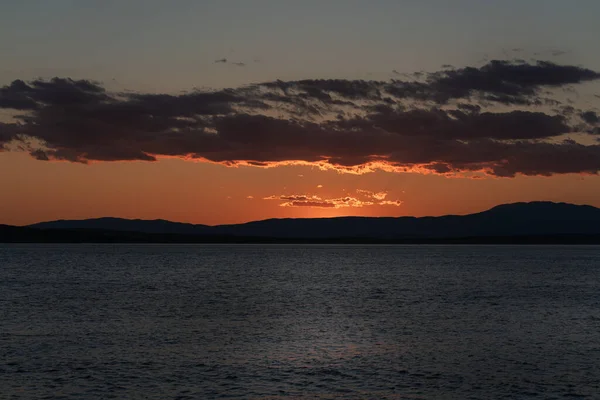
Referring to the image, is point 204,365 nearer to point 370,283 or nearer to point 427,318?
point 427,318

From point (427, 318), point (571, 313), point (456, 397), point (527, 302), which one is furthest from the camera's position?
point (527, 302)

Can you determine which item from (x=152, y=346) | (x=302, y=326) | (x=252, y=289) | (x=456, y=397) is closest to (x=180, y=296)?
(x=252, y=289)

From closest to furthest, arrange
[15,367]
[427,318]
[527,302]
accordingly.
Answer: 1. [15,367]
2. [427,318]
3. [527,302]

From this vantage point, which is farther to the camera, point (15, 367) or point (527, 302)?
point (527, 302)

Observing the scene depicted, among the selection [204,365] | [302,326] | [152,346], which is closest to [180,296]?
[302,326]

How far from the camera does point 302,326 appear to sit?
5994cm

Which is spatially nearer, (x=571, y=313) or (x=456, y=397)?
(x=456, y=397)

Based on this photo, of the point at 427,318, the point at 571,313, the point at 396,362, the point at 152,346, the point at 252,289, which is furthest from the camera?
the point at 252,289

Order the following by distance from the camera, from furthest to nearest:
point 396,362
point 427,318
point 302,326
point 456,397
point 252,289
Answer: point 252,289 → point 427,318 → point 302,326 → point 396,362 → point 456,397

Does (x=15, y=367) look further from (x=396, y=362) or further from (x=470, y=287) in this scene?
(x=470, y=287)

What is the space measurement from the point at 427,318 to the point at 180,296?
3731 centimetres

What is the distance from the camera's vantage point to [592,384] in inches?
1458

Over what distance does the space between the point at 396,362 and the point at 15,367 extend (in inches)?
887

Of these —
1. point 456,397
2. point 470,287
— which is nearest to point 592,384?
point 456,397
